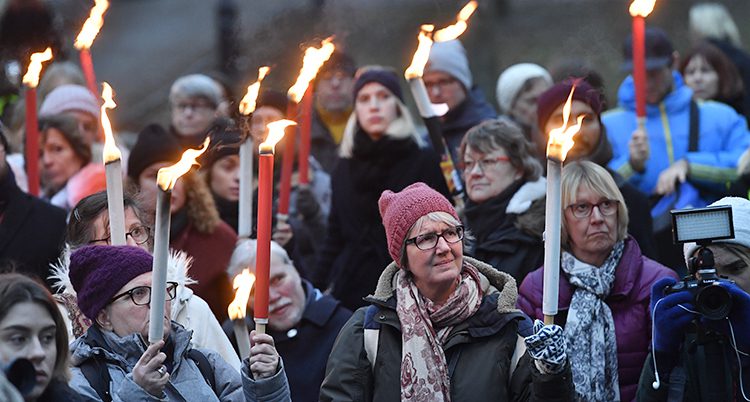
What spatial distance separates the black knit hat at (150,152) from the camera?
8094 mm

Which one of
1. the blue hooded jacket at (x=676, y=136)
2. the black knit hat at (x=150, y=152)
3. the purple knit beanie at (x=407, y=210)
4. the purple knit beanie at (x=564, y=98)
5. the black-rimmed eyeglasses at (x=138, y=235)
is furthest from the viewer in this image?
the blue hooded jacket at (x=676, y=136)

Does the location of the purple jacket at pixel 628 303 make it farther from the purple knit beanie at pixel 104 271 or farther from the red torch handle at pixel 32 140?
the red torch handle at pixel 32 140

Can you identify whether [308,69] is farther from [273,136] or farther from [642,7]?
[642,7]

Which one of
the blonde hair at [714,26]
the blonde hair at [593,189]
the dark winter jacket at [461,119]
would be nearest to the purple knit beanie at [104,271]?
the blonde hair at [593,189]

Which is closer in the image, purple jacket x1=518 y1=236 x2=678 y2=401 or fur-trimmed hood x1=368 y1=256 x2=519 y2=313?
fur-trimmed hood x1=368 y1=256 x2=519 y2=313

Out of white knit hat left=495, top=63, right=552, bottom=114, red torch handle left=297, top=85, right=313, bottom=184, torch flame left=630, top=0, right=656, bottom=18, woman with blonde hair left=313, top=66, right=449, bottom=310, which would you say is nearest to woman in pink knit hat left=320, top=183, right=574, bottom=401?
torch flame left=630, top=0, right=656, bottom=18

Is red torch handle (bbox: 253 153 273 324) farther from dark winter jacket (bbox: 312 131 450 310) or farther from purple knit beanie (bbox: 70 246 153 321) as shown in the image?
dark winter jacket (bbox: 312 131 450 310)

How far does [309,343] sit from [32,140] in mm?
1828

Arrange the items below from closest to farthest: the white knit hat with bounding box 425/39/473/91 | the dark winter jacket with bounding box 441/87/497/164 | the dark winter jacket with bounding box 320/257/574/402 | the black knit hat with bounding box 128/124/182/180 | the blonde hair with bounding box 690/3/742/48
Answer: the dark winter jacket with bounding box 320/257/574/402, the black knit hat with bounding box 128/124/182/180, the dark winter jacket with bounding box 441/87/497/164, the white knit hat with bounding box 425/39/473/91, the blonde hair with bounding box 690/3/742/48

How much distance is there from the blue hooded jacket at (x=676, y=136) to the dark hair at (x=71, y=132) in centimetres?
303

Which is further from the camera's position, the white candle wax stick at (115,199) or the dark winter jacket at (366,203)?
the dark winter jacket at (366,203)

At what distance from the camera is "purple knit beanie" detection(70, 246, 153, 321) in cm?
539

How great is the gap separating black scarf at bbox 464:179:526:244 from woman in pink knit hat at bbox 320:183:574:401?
53.0 inches

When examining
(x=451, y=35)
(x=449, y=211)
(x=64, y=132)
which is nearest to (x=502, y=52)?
(x=64, y=132)
